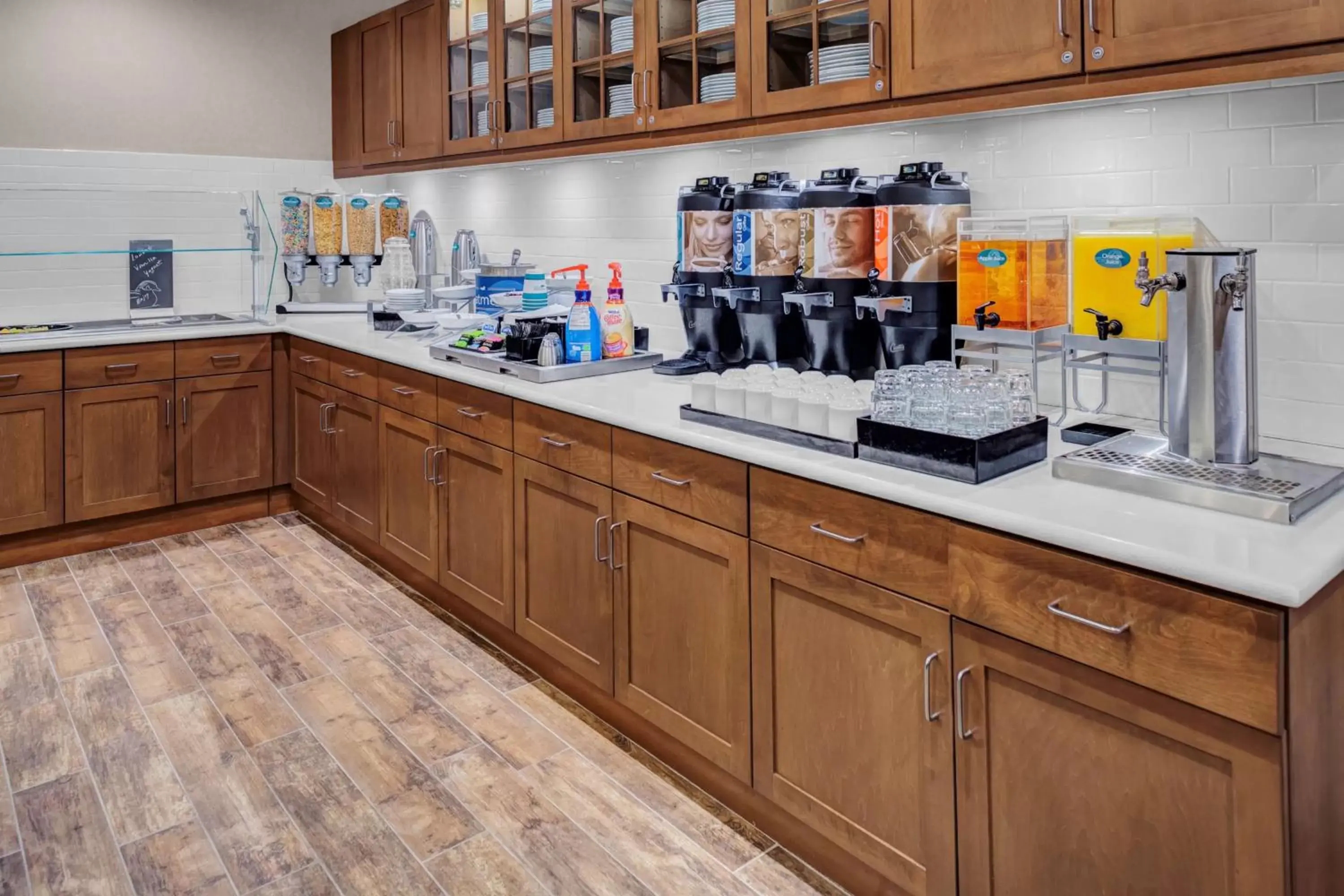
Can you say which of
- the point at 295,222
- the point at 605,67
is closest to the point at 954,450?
the point at 605,67

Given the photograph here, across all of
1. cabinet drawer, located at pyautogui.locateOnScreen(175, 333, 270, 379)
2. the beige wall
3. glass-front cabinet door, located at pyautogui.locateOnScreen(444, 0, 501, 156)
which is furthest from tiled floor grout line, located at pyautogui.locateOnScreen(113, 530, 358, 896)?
the beige wall

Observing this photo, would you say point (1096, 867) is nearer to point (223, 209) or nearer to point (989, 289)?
point (989, 289)

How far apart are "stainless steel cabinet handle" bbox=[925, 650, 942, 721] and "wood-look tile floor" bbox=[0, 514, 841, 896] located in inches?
22.0

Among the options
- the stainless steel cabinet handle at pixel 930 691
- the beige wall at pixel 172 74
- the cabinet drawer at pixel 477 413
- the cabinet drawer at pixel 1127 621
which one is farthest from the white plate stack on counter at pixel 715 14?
the beige wall at pixel 172 74

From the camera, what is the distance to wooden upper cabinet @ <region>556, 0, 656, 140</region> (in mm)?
2852

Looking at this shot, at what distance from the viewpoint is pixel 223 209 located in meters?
4.69

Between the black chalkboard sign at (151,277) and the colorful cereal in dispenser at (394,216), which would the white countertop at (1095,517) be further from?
the black chalkboard sign at (151,277)

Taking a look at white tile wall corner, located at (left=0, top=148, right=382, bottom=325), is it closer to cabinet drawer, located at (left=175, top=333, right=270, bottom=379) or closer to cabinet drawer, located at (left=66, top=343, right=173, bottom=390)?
cabinet drawer, located at (left=175, top=333, right=270, bottom=379)

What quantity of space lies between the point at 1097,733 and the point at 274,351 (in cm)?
401

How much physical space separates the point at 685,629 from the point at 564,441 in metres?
0.64

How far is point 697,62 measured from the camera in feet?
8.84

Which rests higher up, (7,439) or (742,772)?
(7,439)

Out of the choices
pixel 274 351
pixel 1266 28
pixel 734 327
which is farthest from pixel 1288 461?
pixel 274 351

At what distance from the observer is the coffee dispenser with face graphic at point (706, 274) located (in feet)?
9.04
